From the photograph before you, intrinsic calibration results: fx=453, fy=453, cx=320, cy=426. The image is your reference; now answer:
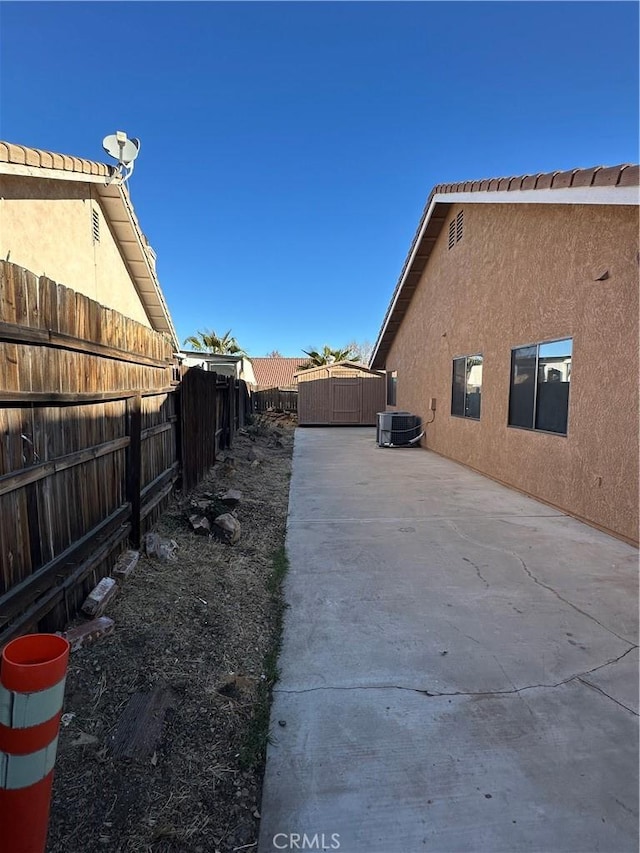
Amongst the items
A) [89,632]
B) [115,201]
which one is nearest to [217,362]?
[115,201]

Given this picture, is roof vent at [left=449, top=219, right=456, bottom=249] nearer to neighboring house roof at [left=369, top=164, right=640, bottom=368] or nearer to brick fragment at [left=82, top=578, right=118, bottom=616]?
neighboring house roof at [left=369, top=164, right=640, bottom=368]

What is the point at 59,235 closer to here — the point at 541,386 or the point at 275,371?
the point at 541,386

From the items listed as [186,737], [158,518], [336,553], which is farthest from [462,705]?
[158,518]

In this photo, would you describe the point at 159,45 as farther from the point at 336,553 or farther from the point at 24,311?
the point at 336,553

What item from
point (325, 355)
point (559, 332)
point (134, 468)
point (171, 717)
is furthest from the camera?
point (325, 355)

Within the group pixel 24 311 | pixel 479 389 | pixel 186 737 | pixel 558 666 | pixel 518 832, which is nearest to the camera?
pixel 518 832

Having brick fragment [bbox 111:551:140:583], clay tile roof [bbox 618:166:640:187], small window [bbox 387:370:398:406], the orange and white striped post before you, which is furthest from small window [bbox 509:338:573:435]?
small window [bbox 387:370:398:406]

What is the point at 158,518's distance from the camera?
196 inches

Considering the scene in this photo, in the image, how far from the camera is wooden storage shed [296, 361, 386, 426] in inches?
835

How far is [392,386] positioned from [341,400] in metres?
3.70

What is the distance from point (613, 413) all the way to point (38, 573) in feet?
18.8

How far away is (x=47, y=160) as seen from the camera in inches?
261

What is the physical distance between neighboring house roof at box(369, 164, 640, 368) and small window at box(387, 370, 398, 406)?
346 cm

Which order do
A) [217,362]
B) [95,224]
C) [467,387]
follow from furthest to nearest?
[217,362], [467,387], [95,224]
